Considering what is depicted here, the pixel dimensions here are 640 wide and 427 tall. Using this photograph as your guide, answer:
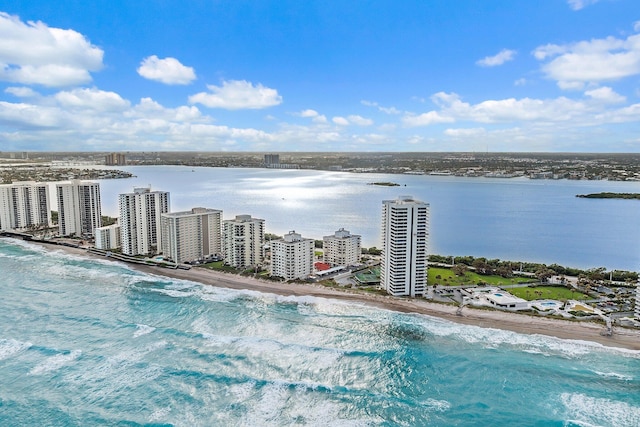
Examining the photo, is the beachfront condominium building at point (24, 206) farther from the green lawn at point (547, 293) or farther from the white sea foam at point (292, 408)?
the green lawn at point (547, 293)

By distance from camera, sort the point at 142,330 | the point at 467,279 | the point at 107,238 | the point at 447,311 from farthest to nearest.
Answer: the point at 107,238, the point at 467,279, the point at 447,311, the point at 142,330

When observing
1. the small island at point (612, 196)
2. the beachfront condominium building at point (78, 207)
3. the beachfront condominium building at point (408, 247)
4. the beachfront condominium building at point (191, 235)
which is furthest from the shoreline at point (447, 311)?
the small island at point (612, 196)

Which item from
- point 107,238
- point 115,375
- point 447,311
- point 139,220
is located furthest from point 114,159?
point 447,311

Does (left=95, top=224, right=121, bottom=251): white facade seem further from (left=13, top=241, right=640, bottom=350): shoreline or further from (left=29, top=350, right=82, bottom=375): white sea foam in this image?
(left=29, top=350, right=82, bottom=375): white sea foam

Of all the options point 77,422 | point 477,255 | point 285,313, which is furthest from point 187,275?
point 477,255

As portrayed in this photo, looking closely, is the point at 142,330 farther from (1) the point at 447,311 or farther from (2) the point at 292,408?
(1) the point at 447,311
